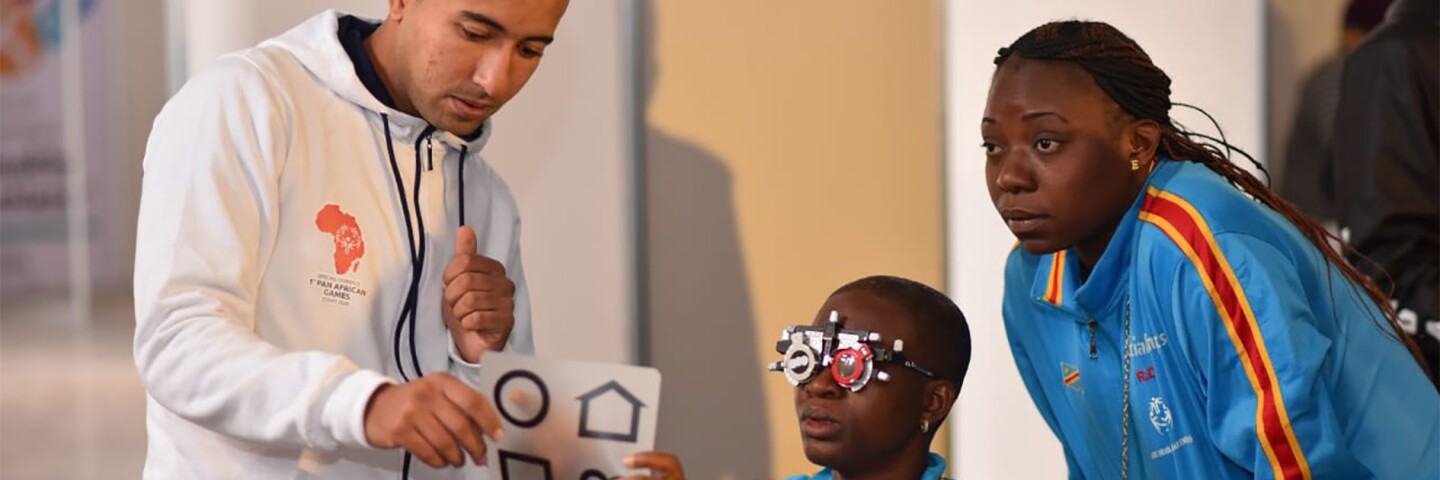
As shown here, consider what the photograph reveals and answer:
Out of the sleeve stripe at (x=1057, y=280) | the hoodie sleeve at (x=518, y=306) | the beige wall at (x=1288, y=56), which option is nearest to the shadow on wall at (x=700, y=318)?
the hoodie sleeve at (x=518, y=306)

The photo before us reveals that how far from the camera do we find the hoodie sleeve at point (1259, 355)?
2.04 metres

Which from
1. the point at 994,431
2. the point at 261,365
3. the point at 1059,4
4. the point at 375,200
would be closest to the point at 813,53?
the point at 1059,4

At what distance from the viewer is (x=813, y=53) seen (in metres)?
3.58

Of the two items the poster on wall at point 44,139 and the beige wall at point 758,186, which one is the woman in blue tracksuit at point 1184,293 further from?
the poster on wall at point 44,139

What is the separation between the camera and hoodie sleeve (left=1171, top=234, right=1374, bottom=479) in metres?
2.04

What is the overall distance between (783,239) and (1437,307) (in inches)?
57.8

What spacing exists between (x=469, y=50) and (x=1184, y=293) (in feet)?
3.36

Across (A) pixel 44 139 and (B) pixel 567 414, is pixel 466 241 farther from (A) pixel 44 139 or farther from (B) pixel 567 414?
(A) pixel 44 139

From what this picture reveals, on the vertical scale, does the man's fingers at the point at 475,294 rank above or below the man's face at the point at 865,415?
above

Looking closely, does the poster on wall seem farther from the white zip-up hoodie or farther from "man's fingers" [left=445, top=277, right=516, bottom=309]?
"man's fingers" [left=445, top=277, right=516, bottom=309]

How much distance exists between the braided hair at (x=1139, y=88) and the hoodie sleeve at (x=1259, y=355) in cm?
23

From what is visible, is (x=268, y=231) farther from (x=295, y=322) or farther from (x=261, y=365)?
(x=261, y=365)

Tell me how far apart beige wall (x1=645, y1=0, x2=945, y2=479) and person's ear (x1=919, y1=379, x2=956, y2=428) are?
4.00 feet

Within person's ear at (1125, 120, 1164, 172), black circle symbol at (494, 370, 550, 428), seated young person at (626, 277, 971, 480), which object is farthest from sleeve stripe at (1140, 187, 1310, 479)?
black circle symbol at (494, 370, 550, 428)
